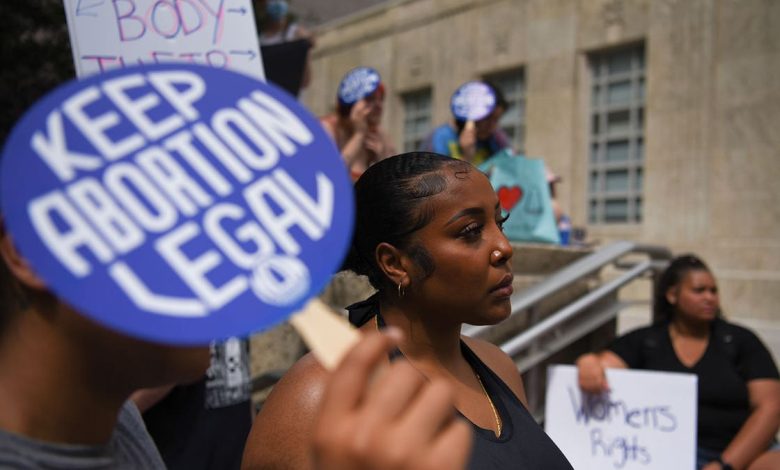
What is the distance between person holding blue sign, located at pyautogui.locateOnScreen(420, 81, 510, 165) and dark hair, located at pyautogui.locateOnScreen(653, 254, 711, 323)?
152 centimetres

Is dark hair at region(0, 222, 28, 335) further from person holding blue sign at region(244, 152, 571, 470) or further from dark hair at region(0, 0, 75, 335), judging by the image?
dark hair at region(0, 0, 75, 335)

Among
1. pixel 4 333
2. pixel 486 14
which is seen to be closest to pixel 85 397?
pixel 4 333

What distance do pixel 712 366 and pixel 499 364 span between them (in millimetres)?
1958

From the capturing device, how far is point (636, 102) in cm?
1166

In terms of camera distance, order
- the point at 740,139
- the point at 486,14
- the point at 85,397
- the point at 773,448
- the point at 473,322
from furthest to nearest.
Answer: the point at 486,14, the point at 740,139, the point at 773,448, the point at 473,322, the point at 85,397

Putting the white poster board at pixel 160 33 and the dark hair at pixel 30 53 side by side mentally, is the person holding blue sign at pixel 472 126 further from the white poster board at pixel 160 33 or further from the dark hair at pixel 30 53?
the dark hair at pixel 30 53

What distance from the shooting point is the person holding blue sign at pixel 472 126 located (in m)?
4.79

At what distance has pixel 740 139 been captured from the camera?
1009cm

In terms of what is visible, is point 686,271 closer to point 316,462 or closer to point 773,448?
point 773,448

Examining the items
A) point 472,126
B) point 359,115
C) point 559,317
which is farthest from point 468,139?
point 559,317

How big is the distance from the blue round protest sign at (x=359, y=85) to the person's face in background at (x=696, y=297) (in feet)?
7.08

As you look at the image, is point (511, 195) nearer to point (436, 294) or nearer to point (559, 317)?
point (559, 317)

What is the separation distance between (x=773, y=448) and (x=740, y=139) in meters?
7.69

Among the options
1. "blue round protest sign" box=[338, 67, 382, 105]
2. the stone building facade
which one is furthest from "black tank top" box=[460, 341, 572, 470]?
the stone building facade
